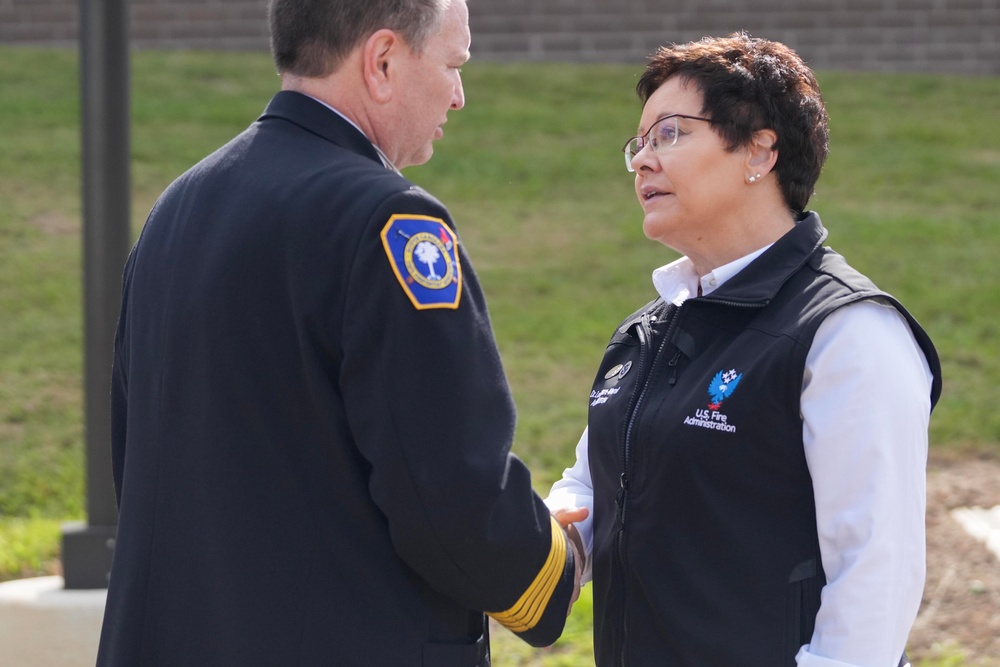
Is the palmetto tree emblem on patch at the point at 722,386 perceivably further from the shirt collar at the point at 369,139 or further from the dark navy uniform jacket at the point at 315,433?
the shirt collar at the point at 369,139

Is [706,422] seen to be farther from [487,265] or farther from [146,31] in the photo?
[146,31]

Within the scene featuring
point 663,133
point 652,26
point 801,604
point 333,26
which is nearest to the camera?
point 333,26

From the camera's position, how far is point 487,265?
24.8 ft

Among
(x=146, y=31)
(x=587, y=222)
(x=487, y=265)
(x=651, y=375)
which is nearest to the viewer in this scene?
(x=651, y=375)

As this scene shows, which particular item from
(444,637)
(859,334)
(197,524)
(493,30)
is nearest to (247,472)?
(197,524)

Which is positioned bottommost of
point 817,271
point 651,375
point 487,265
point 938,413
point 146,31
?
point 938,413

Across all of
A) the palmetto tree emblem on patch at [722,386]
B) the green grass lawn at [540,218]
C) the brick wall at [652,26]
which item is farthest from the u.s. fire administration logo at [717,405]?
the brick wall at [652,26]

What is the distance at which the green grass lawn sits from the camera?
19.7ft

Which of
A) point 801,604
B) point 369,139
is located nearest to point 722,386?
point 801,604

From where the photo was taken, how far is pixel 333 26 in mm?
1919

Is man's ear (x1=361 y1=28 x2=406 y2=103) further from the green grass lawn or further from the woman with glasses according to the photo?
the green grass lawn

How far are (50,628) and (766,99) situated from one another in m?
2.83

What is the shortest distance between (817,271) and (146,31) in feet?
29.6

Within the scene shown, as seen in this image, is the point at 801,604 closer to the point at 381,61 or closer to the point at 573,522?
the point at 573,522
